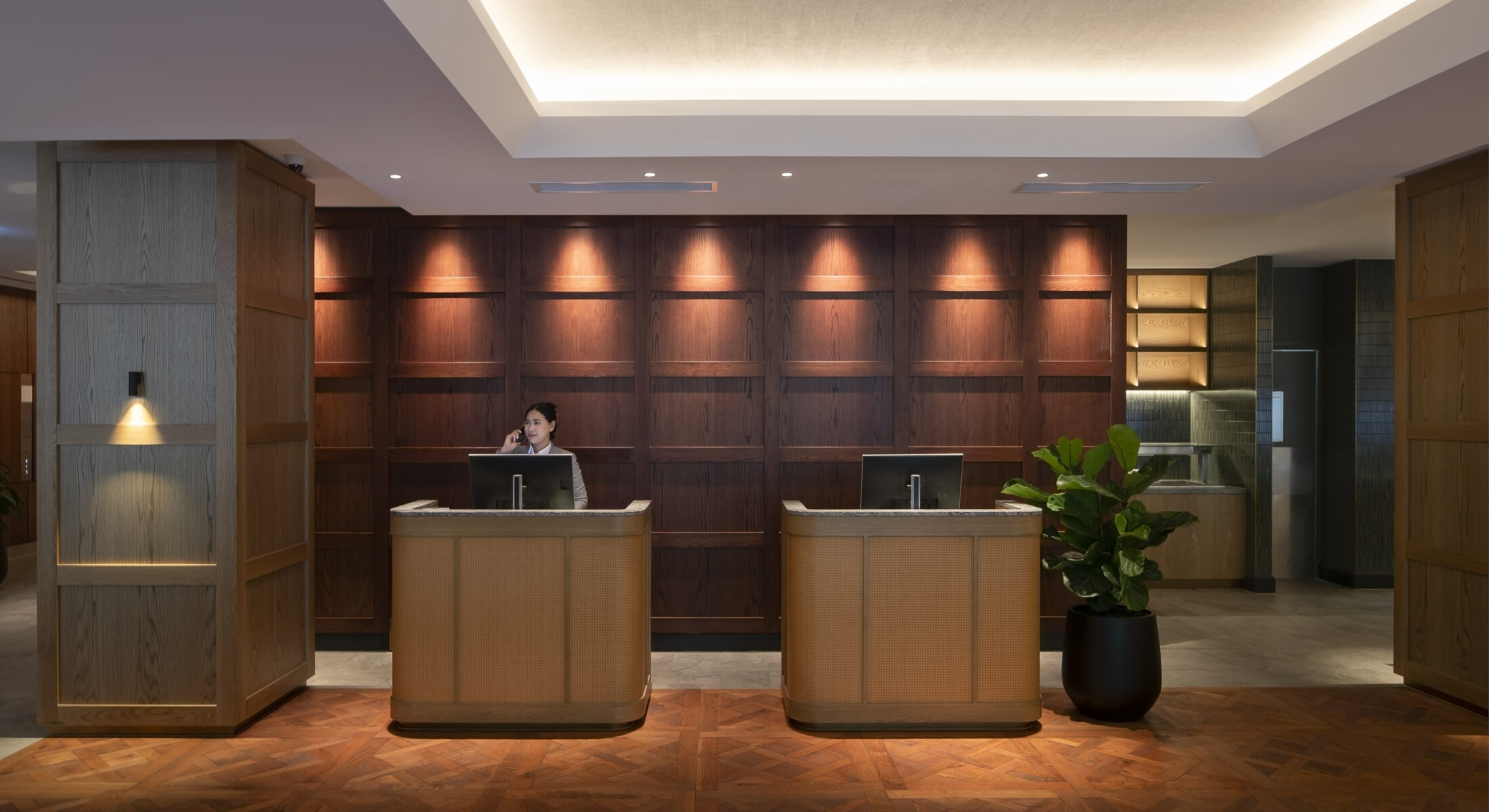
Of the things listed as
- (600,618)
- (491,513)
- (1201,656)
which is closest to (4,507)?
(491,513)

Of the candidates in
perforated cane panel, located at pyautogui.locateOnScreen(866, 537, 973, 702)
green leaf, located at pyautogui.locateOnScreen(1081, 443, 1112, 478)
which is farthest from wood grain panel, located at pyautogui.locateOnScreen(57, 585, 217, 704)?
green leaf, located at pyautogui.locateOnScreen(1081, 443, 1112, 478)

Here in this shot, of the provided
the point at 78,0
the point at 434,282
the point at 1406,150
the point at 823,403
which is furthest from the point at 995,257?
the point at 78,0

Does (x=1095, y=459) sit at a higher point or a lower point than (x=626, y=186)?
lower

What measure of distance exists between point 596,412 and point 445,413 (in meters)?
1.07

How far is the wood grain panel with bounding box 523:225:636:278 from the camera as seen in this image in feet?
20.9

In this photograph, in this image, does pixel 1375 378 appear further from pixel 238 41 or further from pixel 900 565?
pixel 238 41

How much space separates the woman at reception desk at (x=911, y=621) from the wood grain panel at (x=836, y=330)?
1.90 metres

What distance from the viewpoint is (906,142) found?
473 centimetres

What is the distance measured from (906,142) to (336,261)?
4098 mm

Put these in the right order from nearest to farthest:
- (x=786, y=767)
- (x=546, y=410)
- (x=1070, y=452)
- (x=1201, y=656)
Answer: (x=786, y=767) < (x=1070, y=452) < (x=546, y=410) < (x=1201, y=656)

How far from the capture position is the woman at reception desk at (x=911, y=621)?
4.71 meters

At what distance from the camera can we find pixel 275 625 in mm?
5031

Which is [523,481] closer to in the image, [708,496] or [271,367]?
[271,367]

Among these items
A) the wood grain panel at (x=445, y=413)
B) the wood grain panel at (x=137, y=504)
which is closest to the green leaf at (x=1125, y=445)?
the wood grain panel at (x=445, y=413)
